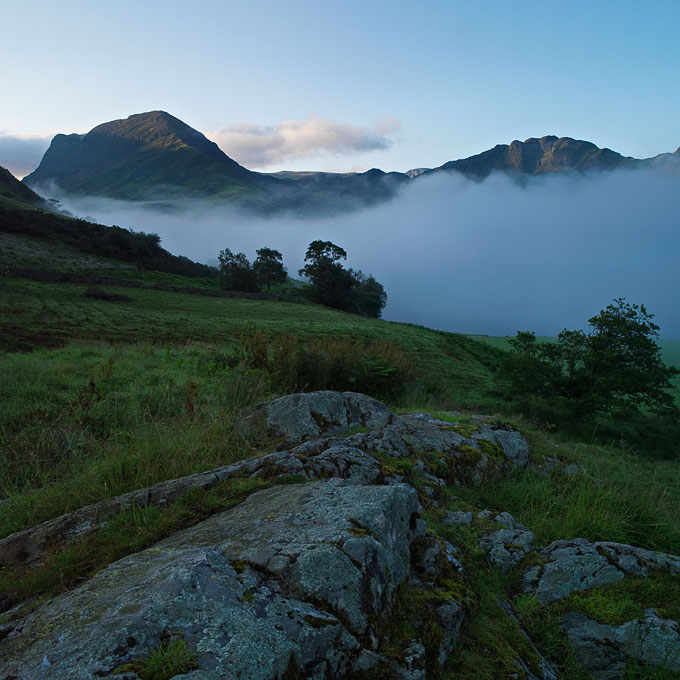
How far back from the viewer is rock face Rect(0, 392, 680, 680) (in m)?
1.61

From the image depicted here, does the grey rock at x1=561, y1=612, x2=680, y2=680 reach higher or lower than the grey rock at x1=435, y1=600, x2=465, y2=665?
lower

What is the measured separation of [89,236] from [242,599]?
74895 mm

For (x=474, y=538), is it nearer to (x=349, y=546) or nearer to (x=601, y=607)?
(x=601, y=607)

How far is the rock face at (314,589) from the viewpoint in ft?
5.27

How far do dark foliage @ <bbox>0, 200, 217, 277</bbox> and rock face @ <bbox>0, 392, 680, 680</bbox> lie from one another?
63441 millimetres

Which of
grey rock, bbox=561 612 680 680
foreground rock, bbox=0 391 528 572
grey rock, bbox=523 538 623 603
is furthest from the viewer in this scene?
foreground rock, bbox=0 391 528 572

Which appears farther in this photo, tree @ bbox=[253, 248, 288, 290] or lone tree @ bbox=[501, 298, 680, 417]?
tree @ bbox=[253, 248, 288, 290]

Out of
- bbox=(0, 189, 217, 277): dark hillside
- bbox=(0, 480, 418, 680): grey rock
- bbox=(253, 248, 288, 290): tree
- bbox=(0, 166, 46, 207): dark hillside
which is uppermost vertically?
bbox=(0, 166, 46, 207): dark hillside

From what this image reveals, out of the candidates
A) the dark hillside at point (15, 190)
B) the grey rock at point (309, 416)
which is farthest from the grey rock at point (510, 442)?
the dark hillside at point (15, 190)

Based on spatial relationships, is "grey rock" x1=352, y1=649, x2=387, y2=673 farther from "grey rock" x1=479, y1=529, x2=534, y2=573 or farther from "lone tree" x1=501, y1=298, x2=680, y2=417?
"lone tree" x1=501, y1=298, x2=680, y2=417

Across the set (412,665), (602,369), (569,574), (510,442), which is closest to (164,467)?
(412,665)

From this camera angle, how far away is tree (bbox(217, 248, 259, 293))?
63259 millimetres

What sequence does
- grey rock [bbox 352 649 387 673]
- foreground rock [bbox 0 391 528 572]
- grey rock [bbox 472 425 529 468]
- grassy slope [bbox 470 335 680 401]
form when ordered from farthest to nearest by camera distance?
grassy slope [bbox 470 335 680 401] → grey rock [bbox 472 425 529 468] → foreground rock [bbox 0 391 528 572] → grey rock [bbox 352 649 387 673]

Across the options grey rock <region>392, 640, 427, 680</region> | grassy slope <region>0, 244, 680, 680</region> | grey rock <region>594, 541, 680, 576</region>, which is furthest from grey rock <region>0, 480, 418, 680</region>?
grey rock <region>594, 541, 680, 576</region>
